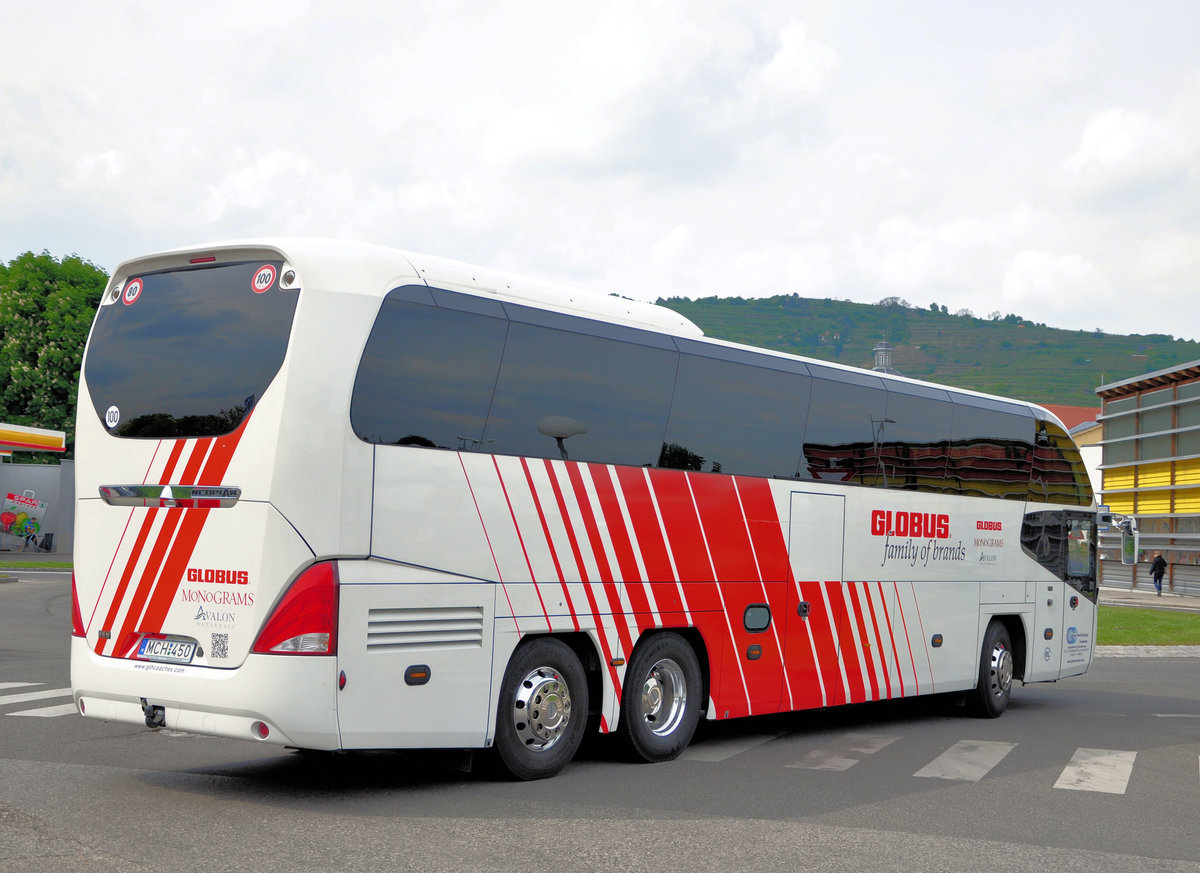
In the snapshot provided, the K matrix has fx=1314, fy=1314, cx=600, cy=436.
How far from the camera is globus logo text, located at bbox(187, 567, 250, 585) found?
787 cm

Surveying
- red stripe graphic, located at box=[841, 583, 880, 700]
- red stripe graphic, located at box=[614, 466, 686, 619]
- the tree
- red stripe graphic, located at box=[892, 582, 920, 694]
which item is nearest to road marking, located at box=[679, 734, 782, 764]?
red stripe graphic, located at box=[841, 583, 880, 700]

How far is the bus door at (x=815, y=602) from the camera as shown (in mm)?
12070

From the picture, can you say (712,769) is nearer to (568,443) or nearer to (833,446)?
(568,443)

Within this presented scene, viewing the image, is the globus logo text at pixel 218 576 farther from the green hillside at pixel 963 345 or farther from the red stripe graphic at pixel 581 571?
the green hillside at pixel 963 345

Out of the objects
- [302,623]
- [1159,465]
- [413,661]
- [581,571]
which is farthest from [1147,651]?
[1159,465]

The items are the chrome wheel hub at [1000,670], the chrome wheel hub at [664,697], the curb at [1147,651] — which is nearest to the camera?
the chrome wheel hub at [664,697]

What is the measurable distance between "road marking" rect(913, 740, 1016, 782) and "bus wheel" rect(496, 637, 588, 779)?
2771 millimetres

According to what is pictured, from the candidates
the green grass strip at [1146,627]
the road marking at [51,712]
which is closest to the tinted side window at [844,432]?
the road marking at [51,712]

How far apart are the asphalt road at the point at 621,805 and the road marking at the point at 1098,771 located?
1.2 inches

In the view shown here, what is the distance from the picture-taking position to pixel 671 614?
10.5 m

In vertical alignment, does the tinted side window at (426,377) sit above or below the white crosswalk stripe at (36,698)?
above

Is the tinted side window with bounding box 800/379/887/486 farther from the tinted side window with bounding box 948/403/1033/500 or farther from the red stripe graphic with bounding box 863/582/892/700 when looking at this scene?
the tinted side window with bounding box 948/403/1033/500

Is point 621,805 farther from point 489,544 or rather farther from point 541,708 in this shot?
point 489,544

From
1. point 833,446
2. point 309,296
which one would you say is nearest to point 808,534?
point 833,446
